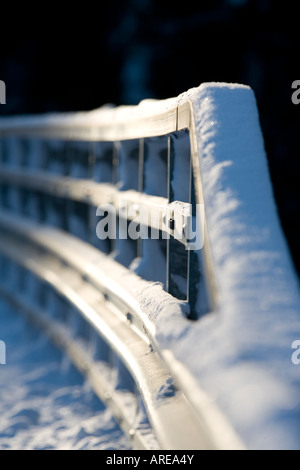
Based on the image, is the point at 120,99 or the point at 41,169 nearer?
the point at 41,169

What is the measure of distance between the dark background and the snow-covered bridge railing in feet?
18.1

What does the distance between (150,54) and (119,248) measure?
1050 cm

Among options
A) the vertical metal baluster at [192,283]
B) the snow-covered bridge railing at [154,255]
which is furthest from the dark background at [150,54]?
the vertical metal baluster at [192,283]

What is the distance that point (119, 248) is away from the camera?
428 cm

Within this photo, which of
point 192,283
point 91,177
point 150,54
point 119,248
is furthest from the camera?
point 150,54

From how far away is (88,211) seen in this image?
5.33 metres

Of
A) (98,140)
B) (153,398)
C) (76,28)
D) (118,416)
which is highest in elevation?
(76,28)

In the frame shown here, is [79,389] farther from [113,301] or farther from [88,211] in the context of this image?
[88,211]

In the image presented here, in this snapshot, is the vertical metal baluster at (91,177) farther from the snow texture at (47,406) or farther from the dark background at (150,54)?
the dark background at (150,54)

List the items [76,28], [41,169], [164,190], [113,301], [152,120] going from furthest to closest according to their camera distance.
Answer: [76,28], [41,169], [113,301], [164,190], [152,120]

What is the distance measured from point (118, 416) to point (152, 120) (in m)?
1.84

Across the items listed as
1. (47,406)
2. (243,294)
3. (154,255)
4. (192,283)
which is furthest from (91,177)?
(243,294)

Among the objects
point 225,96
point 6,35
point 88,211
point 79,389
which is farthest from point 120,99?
point 225,96

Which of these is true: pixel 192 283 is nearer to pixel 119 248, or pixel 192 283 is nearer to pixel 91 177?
pixel 119 248
